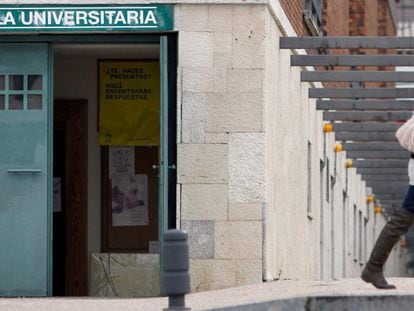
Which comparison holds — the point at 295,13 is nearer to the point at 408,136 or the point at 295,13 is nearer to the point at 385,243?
the point at 408,136

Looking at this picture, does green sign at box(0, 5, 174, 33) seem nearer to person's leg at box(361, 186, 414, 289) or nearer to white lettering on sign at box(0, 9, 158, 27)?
white lettering on sign at box(0, 9, 158, 27)

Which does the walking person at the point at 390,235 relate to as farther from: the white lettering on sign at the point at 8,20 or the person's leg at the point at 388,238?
the white lettering on sign at the point at 8,20

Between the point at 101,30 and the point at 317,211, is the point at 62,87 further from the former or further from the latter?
the point at 317,211

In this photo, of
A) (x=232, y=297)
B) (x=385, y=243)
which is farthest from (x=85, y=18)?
(x=385, y=243)

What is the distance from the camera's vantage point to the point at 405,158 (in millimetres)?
31891

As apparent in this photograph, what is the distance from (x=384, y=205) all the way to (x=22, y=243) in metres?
35.0

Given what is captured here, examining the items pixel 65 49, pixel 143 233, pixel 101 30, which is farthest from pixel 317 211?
pixel 101 30

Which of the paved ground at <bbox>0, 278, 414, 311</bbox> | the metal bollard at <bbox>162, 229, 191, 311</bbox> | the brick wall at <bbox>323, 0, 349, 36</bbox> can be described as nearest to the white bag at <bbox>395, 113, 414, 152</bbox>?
the paved ground at <bbox>0, 278, 414, 311</bbox>

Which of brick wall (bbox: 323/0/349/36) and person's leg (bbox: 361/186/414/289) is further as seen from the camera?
brick wall (bbox: 323/0/349/36)

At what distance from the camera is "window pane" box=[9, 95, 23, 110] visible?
1652 centimetres

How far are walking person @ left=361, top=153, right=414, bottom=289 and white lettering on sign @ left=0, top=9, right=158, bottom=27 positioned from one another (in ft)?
12.1

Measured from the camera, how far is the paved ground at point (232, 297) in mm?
13328

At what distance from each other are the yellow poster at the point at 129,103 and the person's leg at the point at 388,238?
533cm

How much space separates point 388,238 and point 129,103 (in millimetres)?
5761
